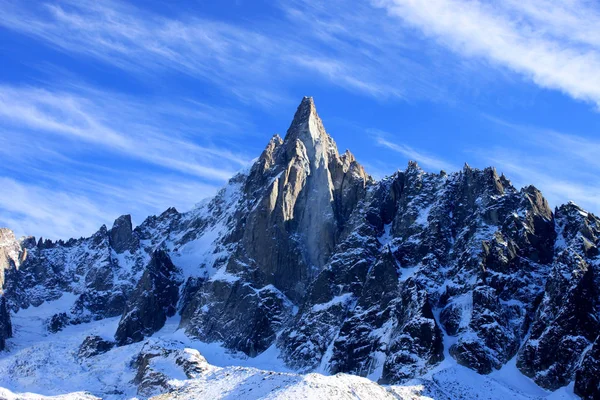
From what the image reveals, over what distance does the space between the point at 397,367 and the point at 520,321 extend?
2371cm

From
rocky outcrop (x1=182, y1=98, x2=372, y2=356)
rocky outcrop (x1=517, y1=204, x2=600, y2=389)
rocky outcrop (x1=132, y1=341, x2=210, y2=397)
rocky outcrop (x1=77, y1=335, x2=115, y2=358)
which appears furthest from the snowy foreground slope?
rocky outcrop (x1=182, y1=98, x2=372, y2=356)

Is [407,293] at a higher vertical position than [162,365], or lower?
higher

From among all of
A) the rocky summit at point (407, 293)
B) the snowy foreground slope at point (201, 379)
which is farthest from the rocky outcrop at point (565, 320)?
the snowy foreground slope at point (201, 379)

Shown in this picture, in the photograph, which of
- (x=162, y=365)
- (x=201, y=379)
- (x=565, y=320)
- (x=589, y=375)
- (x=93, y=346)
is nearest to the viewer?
(x=589, y=375)

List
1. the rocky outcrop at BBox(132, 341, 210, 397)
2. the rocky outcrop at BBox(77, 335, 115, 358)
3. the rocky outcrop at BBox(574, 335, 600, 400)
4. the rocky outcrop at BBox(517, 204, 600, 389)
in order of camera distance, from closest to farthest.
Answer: the rocky outcrop at BBox(574, 335, 600, 400)
the rocky outcrop at BBox(517, 204, 600, 389)
the rocky outcrop at BBox(132, 341, 210, 397)
the rocky outcrop at BBox(77, 335, 115, 358)

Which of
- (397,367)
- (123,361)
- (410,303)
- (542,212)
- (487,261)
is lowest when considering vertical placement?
(123,361)

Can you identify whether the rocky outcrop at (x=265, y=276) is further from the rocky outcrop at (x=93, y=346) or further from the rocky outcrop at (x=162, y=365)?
the rocky outcrop at (x=162, y=365)

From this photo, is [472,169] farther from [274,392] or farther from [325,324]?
[274,392]

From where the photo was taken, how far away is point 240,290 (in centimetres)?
18588

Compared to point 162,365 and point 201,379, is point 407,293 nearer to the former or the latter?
point 201,379

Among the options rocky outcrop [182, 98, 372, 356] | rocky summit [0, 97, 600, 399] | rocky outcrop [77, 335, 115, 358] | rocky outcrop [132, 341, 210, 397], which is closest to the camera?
rocky summit [0, 97, 600, 399]

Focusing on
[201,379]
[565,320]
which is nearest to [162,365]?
[201,379]

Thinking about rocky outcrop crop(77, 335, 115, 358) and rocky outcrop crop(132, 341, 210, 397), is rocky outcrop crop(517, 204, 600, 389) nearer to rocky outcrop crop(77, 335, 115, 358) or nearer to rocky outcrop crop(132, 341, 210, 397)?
rocky outcrop crop(132, 341, 210, 397)

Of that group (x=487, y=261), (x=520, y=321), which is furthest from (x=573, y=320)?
(x=487, y=261)
